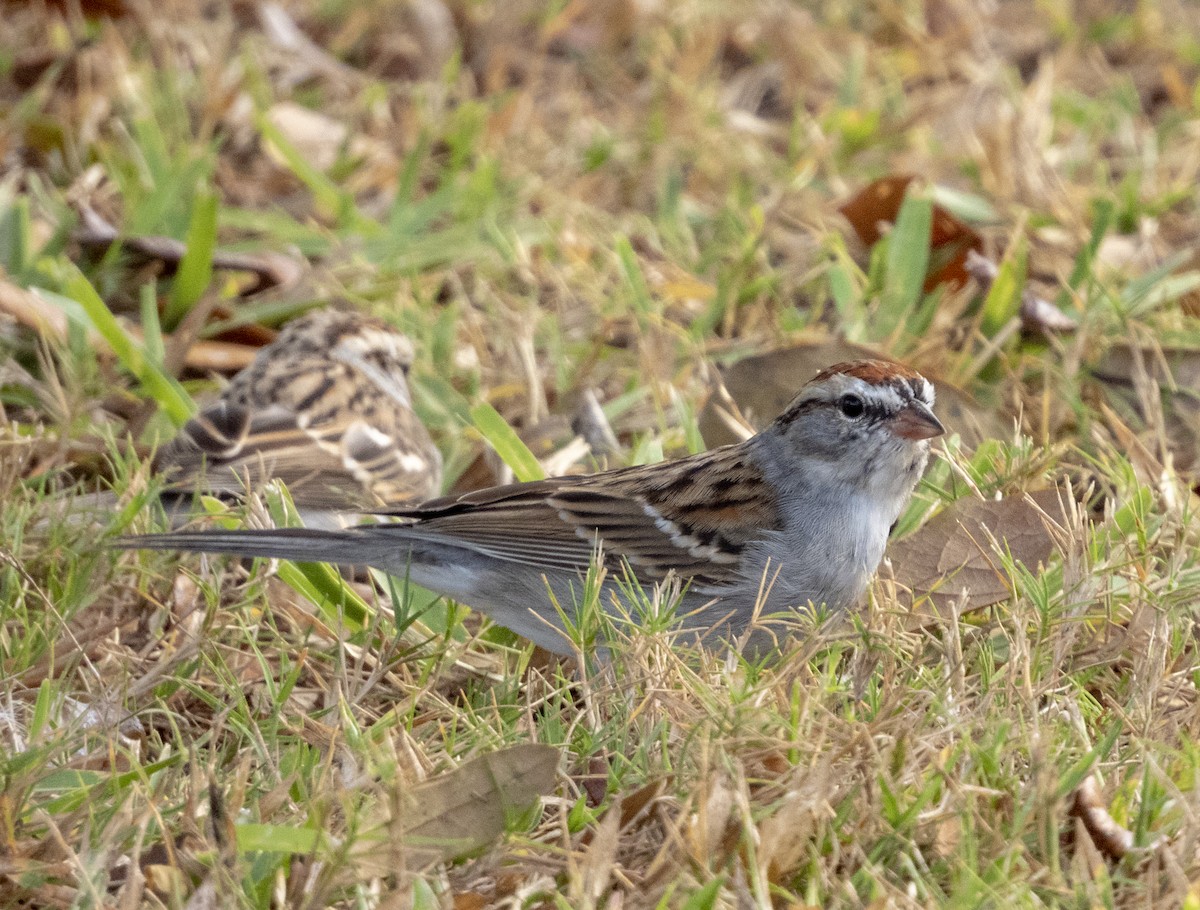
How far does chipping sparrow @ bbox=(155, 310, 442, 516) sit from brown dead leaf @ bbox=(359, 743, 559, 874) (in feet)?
4.60

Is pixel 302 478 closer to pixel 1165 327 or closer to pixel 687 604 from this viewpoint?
pixel 687 604

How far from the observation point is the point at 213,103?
18.2ft

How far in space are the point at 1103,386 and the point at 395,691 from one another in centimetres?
215

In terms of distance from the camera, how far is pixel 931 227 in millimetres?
4824

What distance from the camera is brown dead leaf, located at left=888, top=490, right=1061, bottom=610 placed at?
317 centimetres

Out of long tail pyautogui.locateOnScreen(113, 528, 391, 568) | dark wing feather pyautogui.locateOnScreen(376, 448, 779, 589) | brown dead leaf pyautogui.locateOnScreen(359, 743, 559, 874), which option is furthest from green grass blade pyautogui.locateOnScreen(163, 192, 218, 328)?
brown dead leaf pyautogui.locateOnScreen(359, 743, 559, 874)

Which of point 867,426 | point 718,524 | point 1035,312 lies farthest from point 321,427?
point 1035,312

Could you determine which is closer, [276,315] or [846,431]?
[846,431]

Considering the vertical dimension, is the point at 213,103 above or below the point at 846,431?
below

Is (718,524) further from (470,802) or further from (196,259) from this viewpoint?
(196,259)

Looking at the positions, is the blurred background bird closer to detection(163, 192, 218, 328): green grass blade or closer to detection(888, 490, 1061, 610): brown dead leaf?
detection(163, 192, 218, 328): green grass blade

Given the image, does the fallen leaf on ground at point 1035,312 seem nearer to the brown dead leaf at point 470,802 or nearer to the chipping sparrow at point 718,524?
the chipping sparrow at point 718,524

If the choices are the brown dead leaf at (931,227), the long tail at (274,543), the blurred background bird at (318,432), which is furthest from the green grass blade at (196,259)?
the brown dead leaf at (931,227)

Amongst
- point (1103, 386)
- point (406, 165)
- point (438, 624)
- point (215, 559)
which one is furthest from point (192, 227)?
point (1103, 386)
